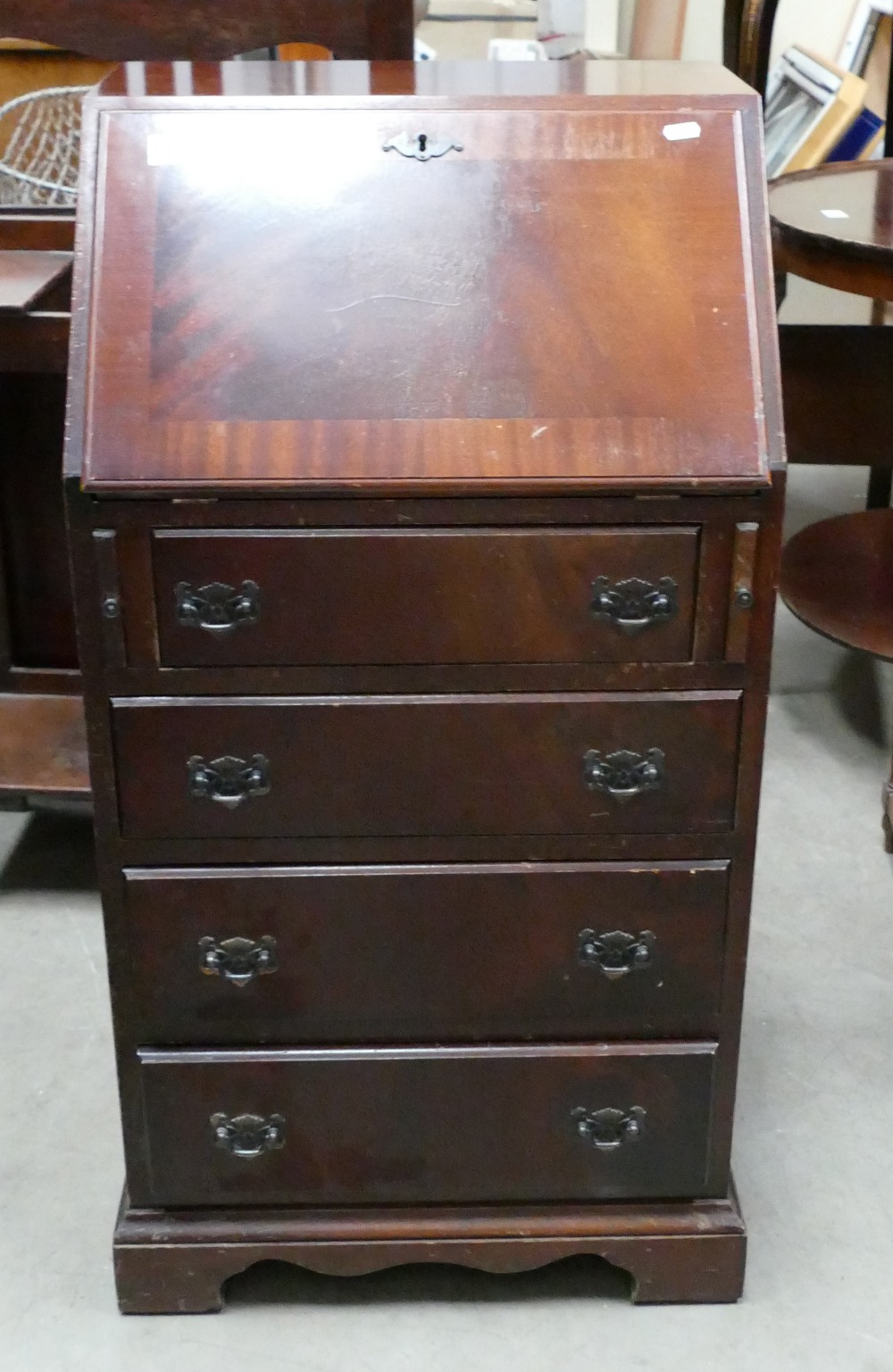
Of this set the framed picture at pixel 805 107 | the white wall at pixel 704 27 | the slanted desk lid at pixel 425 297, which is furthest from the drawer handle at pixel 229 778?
the white wall at pixel 704 27

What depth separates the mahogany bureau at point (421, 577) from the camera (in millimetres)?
1317

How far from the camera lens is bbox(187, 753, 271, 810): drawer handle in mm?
1416

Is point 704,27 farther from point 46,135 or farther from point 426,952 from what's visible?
point 426,952

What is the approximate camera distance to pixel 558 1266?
5.61 feet

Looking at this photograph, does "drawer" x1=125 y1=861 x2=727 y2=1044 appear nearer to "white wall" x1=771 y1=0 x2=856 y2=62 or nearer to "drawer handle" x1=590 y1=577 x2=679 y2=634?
"drawer handle" x1=590 y1=577 x2=679 y2=634

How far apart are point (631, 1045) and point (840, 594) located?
1356mm

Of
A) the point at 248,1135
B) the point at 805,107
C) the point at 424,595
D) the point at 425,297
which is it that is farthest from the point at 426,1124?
the point at 805,107

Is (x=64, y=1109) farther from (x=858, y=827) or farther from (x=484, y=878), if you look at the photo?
(x=858, y=827)

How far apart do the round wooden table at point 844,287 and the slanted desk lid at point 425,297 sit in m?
0.83

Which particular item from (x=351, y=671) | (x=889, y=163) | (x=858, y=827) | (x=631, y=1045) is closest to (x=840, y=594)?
(x=858, y=827)

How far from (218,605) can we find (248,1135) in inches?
23.3

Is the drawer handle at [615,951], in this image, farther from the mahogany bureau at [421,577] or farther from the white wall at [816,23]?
the white wall at [816,23]

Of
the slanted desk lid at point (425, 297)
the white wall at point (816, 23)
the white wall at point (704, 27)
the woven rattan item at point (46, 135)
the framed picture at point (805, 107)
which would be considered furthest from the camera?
the white wall at point (704, 27)

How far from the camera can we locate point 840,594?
2.69 meters
